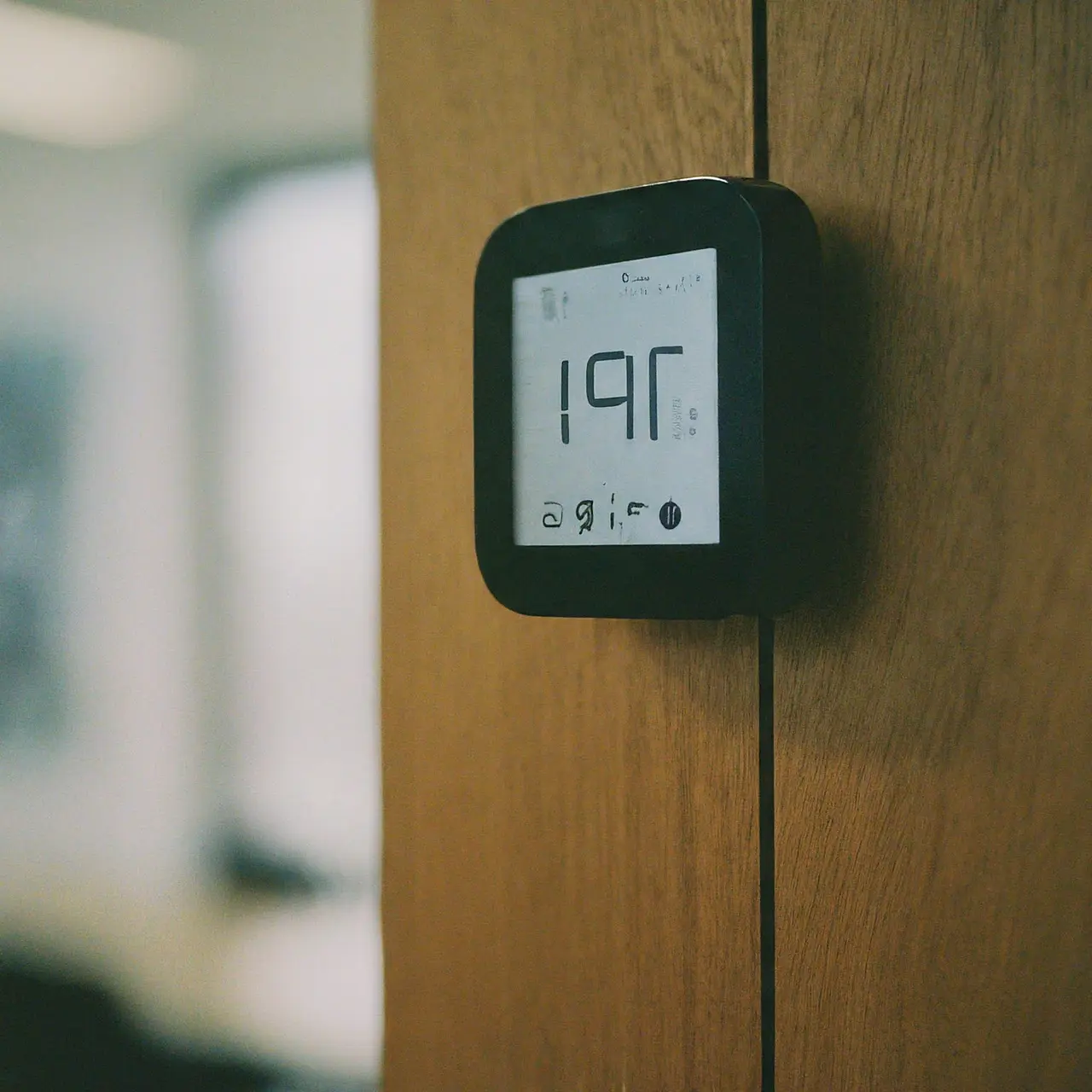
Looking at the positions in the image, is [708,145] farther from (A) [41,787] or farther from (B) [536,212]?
(A) [41,787]

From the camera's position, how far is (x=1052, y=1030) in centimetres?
30

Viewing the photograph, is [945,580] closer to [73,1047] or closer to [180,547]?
[180,547]

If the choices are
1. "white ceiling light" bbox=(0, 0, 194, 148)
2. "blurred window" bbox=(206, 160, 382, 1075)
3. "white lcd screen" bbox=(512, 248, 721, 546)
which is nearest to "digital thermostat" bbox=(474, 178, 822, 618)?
"white lcd screen" bbox=(512, 248, 721, 546)

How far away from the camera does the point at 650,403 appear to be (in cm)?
31

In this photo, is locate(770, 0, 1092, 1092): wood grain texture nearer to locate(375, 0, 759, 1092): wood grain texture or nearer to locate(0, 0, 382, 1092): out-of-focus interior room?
locate(375, 0, 759, 1092): wood grain texture

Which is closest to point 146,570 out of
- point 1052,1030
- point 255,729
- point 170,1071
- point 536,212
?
point 255,729

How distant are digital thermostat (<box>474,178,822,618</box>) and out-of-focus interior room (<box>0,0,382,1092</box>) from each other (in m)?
0.34

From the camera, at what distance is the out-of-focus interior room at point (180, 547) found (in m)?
0.73

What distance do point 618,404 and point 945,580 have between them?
0.36 feet

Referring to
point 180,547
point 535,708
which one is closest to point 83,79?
point 180,547

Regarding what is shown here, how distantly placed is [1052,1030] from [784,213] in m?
0.25

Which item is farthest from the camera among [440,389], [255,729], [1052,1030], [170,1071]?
[170,1071]

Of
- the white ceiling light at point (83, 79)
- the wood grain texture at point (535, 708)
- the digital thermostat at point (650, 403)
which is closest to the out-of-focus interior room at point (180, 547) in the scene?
the white ceiling light at point (83, 79)

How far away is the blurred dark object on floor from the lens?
2.76ft
